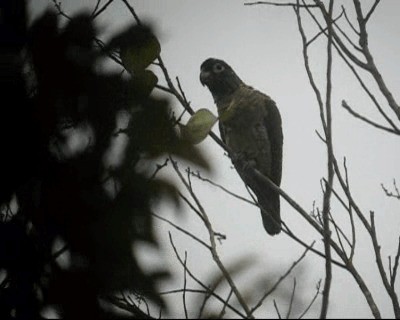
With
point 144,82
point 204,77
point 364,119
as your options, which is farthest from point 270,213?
point 144,82

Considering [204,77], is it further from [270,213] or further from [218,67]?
[270,213]

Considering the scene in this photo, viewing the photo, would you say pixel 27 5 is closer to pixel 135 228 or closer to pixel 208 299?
pixel 135 228

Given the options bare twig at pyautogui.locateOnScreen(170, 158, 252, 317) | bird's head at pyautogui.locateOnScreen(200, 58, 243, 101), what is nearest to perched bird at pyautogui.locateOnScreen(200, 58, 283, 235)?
bird's head at pyautogui.locateOnScreen(200, 58, 243, 101)

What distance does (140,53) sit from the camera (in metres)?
1.49

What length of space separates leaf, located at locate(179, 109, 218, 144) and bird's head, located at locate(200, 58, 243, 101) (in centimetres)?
244

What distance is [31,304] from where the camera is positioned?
99cm

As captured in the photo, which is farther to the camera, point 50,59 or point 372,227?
point 372,227

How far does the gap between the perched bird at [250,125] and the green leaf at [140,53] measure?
8.55ft

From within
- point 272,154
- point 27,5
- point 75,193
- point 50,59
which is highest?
point 272,154

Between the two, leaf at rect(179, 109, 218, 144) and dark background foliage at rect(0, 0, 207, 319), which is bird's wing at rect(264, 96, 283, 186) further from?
dark background foliage at rect(0, 0, 207, 319)

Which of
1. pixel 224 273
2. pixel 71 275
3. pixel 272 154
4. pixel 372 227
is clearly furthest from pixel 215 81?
pixel 71 275

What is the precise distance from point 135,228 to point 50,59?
432 millimetres

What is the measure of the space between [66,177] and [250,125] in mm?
3385

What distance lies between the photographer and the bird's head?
166 inches
